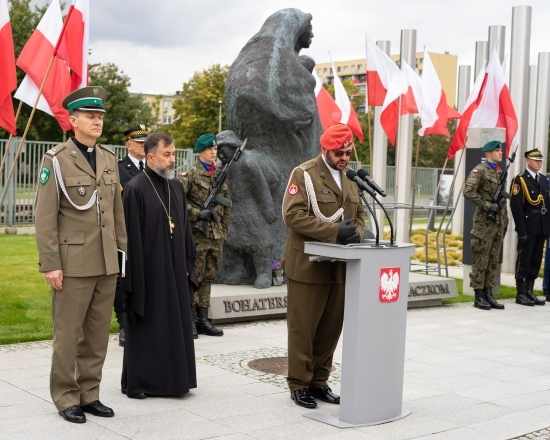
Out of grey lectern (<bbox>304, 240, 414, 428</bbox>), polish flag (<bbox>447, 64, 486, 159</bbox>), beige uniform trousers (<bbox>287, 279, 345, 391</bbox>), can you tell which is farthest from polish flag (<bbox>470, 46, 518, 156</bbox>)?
grey lectern (<bbox>304, 240, 414, 428</bbox>)

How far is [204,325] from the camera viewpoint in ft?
28.5

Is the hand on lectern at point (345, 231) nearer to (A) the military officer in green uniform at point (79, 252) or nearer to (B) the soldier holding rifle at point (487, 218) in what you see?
(A) the military officer in green uniform at point (79, 252)

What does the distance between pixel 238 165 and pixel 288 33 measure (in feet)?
6.33

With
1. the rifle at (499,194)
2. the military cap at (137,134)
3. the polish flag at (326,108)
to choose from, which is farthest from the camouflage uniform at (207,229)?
the polish flag at (326,108)

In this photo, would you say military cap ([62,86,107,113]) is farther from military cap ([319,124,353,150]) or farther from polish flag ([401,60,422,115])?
polish flag ([401,60,422,115])

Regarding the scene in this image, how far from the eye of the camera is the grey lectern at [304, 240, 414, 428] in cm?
535

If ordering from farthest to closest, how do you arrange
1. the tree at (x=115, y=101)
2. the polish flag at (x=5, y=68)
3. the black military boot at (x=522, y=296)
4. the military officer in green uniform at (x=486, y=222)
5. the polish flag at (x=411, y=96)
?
the tree at (x=115, y=101), the polish flag at (x=411, y=96), the black military boot at (x=522, y=296), the military officer in green uniform at (x=486, y=222), the polish flag at (x=5, y=68)

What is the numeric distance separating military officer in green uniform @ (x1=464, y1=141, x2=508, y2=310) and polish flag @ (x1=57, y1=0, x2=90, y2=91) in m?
5.04

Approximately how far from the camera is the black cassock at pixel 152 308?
6.03 metres

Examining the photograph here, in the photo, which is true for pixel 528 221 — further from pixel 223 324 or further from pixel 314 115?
pixel 223 324

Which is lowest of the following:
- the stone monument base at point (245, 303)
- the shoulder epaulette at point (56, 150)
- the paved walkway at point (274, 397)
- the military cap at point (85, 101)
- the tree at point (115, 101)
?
the paved walkway at point (274, 397)

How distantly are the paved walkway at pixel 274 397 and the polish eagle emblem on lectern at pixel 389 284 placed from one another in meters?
0.85

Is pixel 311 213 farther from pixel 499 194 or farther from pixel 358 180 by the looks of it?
pixel 499 194

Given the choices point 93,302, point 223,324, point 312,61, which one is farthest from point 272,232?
point 93,302
